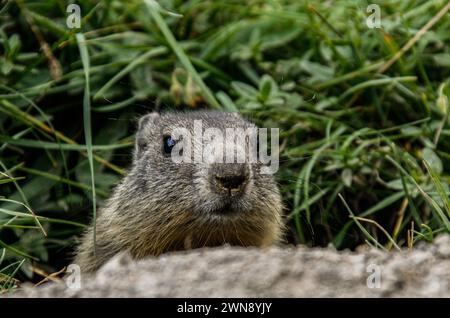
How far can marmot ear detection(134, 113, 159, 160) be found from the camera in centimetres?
448

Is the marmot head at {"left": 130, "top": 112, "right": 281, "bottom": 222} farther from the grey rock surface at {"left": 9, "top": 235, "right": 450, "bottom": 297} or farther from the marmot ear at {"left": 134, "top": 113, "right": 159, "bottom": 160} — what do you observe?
the grey rock surface at {"left": 9, "top": 235, "right": 450, "bottom": 297}

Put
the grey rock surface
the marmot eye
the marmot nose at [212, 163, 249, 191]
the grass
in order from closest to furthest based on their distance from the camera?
the grey rock surface < the marmot nose at [212, 163, 249, 191] < the marmot eye < the grass

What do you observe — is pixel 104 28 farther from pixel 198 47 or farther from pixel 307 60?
pixel 307 60

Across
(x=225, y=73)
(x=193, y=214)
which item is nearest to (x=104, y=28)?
(x=225, y=73)

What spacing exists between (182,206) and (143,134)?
0.98 metres

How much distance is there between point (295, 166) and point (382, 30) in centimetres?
114

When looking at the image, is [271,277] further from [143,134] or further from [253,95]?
[253,95]

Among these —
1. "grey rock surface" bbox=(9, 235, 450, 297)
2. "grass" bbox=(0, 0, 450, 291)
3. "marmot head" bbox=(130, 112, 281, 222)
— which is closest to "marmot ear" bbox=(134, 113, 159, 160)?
"marmot head" bbox=(130, 112, 281, 222)

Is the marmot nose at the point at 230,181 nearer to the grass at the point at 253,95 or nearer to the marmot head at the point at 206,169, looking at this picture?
the marmot head at the point at 206,169

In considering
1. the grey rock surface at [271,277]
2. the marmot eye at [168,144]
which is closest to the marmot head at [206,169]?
the marmot eye at [168,144]

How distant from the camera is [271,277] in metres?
2.67

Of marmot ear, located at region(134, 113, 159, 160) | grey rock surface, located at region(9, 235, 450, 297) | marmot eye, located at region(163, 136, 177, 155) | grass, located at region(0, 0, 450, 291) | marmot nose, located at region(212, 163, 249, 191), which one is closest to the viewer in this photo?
grey rock surface, located at region(9, 235, 450, 297)

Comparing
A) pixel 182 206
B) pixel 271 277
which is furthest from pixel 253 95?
pixel 271 277

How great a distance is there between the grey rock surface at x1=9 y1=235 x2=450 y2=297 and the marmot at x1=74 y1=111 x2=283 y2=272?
565mm
